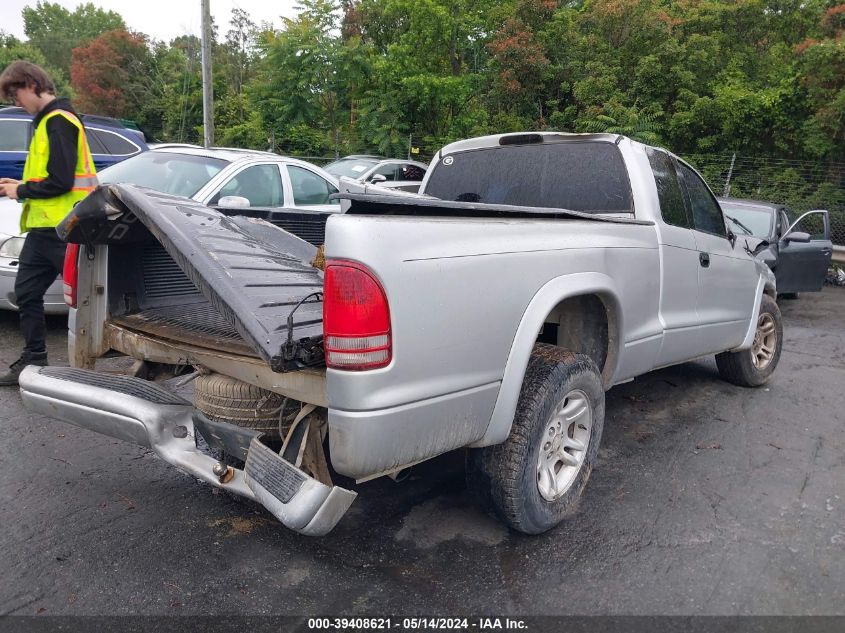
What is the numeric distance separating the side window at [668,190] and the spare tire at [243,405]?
262 cm

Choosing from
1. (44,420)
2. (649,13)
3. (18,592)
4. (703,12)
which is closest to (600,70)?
(649,13)

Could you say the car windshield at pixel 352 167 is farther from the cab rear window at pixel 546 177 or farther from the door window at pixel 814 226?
the cab rear window at pixel 546 177

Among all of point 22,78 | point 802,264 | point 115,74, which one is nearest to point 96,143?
point 22,78

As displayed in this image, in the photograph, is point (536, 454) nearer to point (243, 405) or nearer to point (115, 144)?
point (243, 405)

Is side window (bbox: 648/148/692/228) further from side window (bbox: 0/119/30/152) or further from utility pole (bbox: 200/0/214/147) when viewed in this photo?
utility pole (bbox: 200/0/214/147)

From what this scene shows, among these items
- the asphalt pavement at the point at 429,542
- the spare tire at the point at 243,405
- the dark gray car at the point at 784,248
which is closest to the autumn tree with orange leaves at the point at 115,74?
the dark gray car at the point at 784,248

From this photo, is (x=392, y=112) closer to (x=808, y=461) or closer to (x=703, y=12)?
(x=703, y=12)

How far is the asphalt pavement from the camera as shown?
8.50ft

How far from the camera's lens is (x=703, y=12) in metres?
20.4

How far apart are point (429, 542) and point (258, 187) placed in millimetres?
4598

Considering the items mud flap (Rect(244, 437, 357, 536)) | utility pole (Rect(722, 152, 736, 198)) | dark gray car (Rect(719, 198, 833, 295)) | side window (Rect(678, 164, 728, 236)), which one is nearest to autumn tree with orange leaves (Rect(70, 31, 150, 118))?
utility pole (Rect(722, 152, 736, 198))

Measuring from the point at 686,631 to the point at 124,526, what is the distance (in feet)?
7.88

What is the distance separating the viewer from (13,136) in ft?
35.7

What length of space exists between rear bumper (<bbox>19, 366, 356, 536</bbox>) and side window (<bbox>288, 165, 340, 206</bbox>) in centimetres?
430
